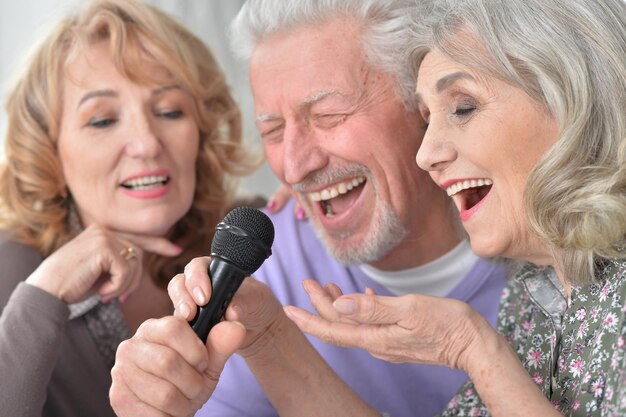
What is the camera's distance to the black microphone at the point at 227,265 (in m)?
1.19

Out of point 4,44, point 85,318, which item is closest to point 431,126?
point 85,318

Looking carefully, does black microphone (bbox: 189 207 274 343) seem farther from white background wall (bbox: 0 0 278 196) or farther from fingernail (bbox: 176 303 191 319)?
white background wall (bbox: 0 0 278 196)

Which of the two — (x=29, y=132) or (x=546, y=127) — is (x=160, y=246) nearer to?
(x=29, y=132)

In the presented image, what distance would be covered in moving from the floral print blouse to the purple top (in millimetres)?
207

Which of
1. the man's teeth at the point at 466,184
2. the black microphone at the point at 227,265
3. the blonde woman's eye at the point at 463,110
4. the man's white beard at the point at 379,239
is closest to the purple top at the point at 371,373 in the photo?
the man's white beard at the point at 379,239

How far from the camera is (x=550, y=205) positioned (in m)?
1.37

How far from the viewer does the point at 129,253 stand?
2166 millimetres

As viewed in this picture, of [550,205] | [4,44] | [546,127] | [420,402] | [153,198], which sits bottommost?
[420,402]

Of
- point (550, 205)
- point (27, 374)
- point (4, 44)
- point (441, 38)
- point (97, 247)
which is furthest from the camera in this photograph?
point (4, 44)

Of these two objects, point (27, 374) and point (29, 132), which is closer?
point (27, 374)

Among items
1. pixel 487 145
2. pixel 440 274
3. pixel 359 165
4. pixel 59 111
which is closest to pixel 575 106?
pixel 487 145

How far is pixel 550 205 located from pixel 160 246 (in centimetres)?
119

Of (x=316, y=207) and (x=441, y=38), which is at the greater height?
(x=441, y=38)

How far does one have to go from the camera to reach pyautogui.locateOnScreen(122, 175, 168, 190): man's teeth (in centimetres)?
222
